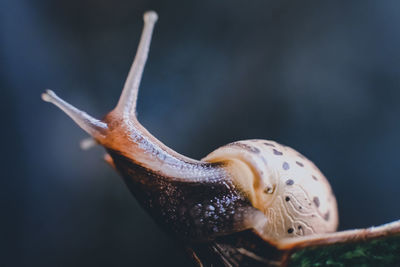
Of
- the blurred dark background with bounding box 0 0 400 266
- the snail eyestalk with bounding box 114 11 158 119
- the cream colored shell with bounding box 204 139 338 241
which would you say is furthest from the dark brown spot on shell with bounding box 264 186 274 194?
the blurred dark background with bounding box 0 0 400 266

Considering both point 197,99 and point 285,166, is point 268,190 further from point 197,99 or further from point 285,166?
point 197,99

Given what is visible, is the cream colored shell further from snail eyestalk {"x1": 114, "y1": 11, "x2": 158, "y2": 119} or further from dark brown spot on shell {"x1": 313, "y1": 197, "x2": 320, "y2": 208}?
snail eyestalk {"x1": 114, "y1": 11, "x2": 158, "y2": 119}

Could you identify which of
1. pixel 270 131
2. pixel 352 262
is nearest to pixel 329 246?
pixel 352 262

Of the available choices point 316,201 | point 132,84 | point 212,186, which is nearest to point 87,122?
point 132,84

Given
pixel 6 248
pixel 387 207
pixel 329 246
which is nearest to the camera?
pixel 329 246

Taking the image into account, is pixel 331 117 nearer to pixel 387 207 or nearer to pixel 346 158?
pixel 346 158

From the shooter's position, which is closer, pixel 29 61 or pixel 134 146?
pixel 134 146

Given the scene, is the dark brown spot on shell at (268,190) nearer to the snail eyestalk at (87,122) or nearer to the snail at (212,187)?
the snail at (212,187)
